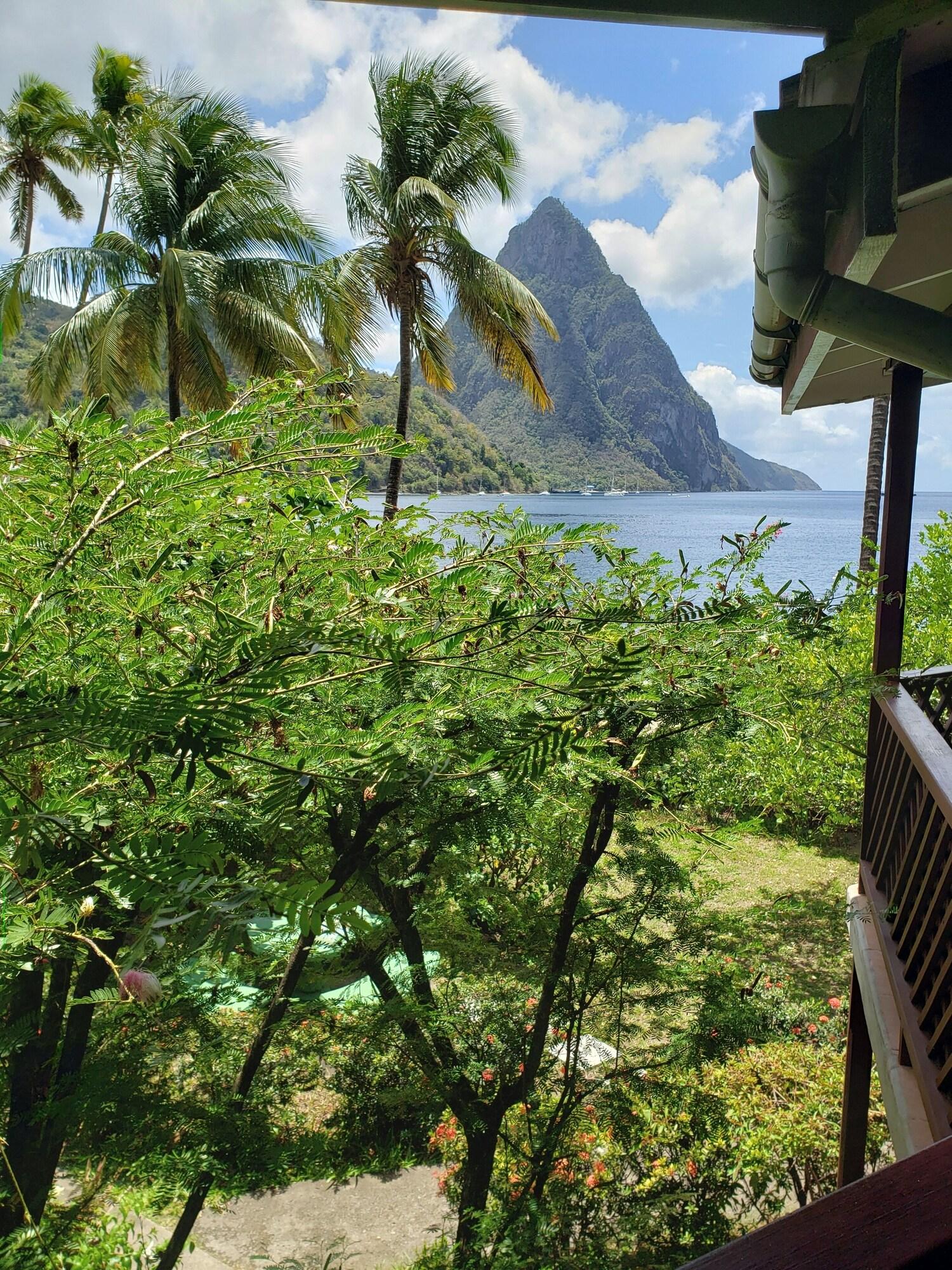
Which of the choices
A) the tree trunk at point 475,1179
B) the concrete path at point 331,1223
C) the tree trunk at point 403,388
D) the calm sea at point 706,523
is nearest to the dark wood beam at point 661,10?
the calm sea at point 706,523

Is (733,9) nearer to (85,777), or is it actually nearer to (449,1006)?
(85,777)

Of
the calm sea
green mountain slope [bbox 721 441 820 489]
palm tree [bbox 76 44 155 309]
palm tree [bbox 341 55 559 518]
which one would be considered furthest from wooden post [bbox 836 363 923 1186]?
green mountain slope [bbox 721 441 820 489]

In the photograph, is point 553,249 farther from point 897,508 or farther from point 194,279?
point 897,508

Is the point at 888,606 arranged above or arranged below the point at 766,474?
below

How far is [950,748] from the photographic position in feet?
9.27

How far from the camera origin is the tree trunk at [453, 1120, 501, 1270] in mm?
3602

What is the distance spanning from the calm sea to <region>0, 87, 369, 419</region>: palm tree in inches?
144

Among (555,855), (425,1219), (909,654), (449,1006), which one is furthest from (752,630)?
(909,654)

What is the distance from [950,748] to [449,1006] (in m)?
2.61

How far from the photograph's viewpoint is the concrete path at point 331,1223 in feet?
14.3

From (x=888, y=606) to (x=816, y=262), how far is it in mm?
2600

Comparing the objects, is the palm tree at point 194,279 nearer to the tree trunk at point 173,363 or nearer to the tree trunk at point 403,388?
the tree trunk at point 173,363

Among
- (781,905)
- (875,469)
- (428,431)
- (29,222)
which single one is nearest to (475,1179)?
(781,905)

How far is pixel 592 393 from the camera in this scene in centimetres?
6831
